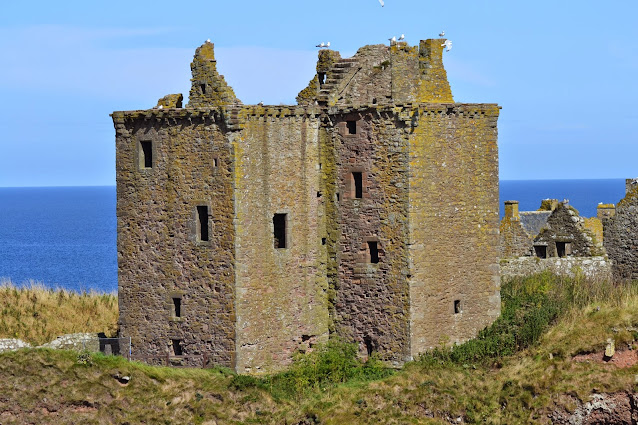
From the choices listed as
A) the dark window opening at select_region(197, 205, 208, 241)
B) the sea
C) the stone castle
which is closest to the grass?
the stone castle

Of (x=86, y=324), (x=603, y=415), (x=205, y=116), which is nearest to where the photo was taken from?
(x=603, y=415)

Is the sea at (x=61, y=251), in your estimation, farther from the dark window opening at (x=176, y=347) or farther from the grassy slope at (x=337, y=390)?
the grassy slope at (x=337, y=390)

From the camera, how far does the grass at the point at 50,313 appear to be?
38650 millimetres

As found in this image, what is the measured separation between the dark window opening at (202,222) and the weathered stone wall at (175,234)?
0.40 feet

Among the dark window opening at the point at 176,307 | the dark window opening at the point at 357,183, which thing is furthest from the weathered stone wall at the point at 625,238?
the dark window opening at the point at 176,307

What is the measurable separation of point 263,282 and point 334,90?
609cm

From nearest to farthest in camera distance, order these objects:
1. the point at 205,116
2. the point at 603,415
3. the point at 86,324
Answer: the point at 603,415 < the point at 205,116 < the point at 86,324

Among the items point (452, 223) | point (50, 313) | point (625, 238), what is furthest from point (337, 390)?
point (625, 238)

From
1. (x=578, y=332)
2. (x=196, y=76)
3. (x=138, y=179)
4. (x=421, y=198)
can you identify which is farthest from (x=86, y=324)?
(x=578, y=332)

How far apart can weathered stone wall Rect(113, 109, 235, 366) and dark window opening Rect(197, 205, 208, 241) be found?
4.7 inches

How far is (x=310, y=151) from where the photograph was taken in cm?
3509

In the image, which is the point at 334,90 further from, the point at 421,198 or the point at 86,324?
the point at 86,324

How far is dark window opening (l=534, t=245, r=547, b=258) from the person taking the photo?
141ft

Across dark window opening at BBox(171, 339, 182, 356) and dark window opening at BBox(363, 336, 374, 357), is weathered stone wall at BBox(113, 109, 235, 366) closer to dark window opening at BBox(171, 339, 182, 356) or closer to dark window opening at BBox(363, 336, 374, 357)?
dark window opening at BBox(171, 339, 182, 356)
